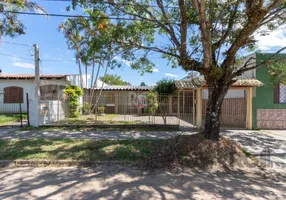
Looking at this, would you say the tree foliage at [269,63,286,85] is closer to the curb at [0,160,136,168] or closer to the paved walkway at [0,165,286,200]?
the paved walkway at [0,165,286,200]

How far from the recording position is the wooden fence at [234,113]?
13.1 meters

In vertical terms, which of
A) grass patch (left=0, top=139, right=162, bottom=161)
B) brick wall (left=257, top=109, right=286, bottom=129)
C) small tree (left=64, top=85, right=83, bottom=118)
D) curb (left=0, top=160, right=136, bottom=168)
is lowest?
curb (left=0, top=160, right=136, bottom=168)

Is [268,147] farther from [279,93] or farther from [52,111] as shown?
[52,111]

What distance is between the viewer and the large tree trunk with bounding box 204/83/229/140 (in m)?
7.36

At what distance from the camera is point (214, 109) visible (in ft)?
24.3

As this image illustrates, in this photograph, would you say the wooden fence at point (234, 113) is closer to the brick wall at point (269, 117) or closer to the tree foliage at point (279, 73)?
the brick wall at point (269, 117)

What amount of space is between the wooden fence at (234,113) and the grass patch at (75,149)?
6881 millimetres

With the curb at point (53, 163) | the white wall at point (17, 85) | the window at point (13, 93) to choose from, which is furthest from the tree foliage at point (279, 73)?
the window at point (13, 93)

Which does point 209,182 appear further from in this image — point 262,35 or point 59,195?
point 262,35

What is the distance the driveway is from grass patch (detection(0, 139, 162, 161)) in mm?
3340

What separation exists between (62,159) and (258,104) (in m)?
10.7

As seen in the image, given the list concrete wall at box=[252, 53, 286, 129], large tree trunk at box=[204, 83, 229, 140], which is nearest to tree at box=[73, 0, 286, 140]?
large tree trunk at box=[204, 83, 229, 140]

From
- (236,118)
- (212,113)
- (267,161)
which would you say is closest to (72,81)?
(236,118)

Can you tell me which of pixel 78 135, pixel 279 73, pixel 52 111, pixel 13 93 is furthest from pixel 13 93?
pixel 279 73
